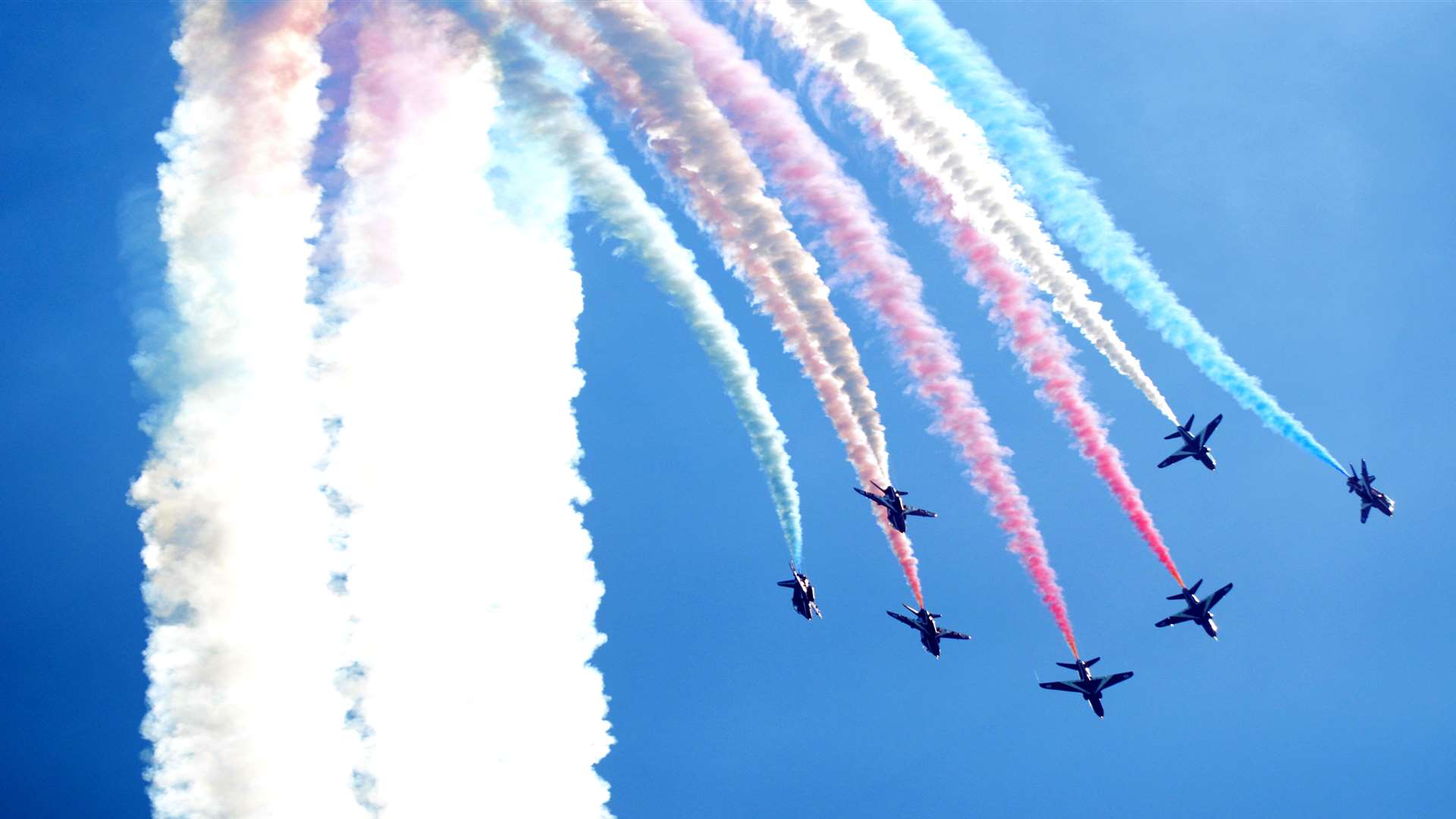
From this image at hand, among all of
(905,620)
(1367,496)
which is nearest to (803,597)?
(905,620)

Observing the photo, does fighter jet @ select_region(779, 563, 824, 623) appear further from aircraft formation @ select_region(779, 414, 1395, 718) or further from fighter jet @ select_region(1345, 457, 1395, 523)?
fighter jet @ select_region(1345, 457, 1395, 523)

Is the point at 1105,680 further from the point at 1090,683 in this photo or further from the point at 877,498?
the point at 877,498

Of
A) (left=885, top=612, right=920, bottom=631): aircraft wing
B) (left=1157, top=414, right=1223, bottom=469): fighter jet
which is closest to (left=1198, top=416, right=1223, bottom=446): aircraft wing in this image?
(left=1157, top=414, right=1223, bottom=469): fighter jet

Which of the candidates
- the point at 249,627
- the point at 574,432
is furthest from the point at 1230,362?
the point at 249,627

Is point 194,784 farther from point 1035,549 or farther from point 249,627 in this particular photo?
point 1035,549

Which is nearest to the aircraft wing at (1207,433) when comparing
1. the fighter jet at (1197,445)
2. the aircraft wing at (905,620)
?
the fighter jet at (1197,445)

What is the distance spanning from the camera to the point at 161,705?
87.1 feet

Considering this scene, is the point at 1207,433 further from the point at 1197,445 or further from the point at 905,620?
the point at 905,620

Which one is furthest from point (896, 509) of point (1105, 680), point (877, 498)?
point (1105, 680)

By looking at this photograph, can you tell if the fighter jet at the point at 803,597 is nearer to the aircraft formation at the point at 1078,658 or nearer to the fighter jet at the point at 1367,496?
the aircraft formation at the point at 1078,658

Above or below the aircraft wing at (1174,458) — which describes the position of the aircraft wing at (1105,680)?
below

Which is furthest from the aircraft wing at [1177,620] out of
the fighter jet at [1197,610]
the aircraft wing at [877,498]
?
the aircraft wing at [877,498]

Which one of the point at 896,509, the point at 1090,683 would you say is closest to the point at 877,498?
the point at 896,509

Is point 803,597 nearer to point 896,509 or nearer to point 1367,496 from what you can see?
point 896,509
